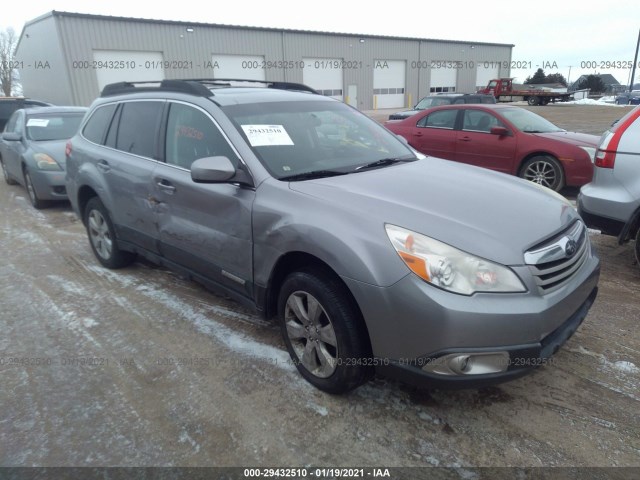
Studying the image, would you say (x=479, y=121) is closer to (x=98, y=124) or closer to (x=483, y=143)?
(x=483, y=143)

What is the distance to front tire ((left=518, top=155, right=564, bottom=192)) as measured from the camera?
7.14 meters

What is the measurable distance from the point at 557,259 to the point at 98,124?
4.35 m

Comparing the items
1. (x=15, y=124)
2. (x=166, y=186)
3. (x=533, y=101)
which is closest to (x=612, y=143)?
(x=166, y=186)

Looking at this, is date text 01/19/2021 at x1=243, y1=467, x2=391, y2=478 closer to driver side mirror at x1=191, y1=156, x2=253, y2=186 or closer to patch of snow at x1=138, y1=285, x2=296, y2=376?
patch of snow at x1=138, y1=285, x2=296, y2=376

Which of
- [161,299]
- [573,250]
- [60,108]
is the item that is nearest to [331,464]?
[573,250]

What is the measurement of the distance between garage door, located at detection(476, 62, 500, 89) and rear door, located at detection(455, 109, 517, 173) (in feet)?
130

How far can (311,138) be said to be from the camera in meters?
3.31

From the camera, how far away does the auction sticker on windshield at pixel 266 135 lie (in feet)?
10.0

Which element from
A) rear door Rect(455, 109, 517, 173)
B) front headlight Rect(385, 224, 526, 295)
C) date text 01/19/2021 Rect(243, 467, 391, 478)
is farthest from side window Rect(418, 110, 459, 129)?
date text 01/19/2021 Rect(243, 467, 391, 478)

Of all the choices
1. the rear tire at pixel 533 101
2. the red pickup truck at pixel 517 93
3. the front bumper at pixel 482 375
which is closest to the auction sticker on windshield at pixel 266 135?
the front bumper at pixel 482 375

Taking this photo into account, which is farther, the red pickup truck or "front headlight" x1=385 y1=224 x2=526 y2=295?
the red pickup truck

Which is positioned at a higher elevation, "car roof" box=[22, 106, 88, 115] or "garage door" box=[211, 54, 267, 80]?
"garage door" box=[211, 54, 267, 80]

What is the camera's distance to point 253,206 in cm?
286

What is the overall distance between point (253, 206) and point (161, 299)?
173 centimetres
